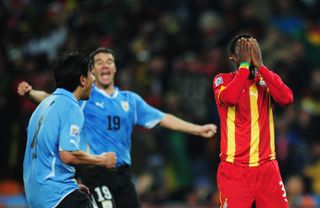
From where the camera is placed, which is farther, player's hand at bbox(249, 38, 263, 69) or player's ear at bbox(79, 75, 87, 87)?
player's hand at bbox(249, 38, 263, 69)

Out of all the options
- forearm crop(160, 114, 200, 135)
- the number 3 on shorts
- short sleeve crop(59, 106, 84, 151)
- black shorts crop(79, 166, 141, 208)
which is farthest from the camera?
forearm crop(160, 114, 200, 135)

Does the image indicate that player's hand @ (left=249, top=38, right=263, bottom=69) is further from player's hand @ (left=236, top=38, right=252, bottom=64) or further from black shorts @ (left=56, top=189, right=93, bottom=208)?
black shorts @ (left=56, top=189, right=93, bottom=208)

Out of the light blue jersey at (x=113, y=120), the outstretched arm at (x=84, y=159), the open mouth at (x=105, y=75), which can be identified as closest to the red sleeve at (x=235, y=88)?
the outstretched arm at (x=84, y=159)

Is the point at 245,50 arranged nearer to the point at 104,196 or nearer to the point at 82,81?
the point at 82,81

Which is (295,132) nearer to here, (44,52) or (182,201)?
(182,201)

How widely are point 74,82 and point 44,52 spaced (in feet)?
27.7

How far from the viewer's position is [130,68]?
14938 millimetres

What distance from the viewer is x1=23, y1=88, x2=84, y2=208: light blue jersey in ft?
23.0

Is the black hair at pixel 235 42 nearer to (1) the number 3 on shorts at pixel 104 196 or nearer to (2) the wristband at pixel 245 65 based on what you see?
(2) the wristband at pixel 245 65

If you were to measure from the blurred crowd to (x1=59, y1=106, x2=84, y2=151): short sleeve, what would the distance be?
19.0 ft

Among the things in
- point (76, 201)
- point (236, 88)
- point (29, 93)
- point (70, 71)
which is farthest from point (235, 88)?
point (29, 93)

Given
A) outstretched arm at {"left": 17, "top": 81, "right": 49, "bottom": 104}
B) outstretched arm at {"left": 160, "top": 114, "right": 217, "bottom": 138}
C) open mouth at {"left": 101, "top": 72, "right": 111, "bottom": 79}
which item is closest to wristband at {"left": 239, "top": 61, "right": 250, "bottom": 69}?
outstretched arm at {"left": 160, "top": 114, "right": 217, "bottom": 138}

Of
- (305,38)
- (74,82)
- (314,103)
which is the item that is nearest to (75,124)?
(74,82)

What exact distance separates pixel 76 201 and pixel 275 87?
2.13 meters
